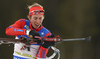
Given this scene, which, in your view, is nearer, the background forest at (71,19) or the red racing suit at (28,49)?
the red racing suit at (28,49)

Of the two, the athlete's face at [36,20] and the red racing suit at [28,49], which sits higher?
the athlete's face at [36,20]

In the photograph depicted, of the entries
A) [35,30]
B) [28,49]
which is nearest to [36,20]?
[35,30]

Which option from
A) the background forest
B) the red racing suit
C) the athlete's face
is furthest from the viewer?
the background forest

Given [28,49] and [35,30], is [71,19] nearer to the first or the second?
[35,30]

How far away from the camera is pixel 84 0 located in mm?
14789

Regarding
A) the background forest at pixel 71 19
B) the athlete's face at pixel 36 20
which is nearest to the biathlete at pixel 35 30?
the athlete's face at pixel 36 20

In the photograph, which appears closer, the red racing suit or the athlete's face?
the athlete's face

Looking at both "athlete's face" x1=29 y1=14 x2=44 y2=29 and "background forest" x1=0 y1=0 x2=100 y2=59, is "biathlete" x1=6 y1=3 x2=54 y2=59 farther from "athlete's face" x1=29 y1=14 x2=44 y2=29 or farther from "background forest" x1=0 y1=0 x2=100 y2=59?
"background forest" x1=0 y1=0 x2=100 y2=59

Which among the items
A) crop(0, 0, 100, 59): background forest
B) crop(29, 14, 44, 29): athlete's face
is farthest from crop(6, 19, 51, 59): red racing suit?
crop(0, 0, 100, 59): background forest

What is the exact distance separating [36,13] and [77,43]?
926 cm

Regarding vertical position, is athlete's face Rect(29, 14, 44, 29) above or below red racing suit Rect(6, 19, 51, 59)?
above

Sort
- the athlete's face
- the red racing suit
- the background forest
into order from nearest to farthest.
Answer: the athlete's face
the red racing suit
the background forest

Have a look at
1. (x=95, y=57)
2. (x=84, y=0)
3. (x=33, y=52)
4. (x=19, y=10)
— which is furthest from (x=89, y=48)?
(x=33, y=52)

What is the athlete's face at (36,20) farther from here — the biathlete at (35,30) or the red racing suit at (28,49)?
the red racing suit at (28,49)
